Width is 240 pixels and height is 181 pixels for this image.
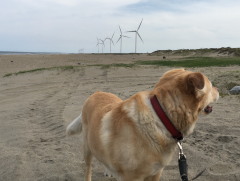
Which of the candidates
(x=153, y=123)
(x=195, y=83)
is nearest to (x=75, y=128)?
(x=153, y=123)

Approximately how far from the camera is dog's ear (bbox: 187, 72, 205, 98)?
3.30 metres

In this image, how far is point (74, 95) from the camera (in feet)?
38.0

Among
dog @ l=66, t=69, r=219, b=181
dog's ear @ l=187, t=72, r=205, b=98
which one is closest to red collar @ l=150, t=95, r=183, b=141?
dog @ l=66, t=69, r=219, b=181

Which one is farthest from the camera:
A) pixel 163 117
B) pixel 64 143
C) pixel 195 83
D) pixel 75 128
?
pixel 64 143

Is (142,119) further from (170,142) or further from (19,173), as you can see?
(19,173)

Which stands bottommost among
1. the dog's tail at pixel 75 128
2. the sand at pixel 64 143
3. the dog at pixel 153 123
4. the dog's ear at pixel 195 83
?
the sand at pixel 64 143

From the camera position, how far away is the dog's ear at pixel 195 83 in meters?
3.30

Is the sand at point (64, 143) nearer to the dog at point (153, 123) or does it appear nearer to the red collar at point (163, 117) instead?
the dog at point (153, 123)

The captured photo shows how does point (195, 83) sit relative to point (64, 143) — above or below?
above

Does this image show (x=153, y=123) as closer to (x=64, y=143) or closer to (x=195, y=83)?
(x=195, y=83)

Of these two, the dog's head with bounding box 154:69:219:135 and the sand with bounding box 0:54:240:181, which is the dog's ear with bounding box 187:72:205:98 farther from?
the sand with bounding box 0:54:240:181

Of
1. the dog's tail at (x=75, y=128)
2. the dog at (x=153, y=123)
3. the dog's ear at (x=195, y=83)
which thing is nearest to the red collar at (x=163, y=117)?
the dog at (x=153, y=123)

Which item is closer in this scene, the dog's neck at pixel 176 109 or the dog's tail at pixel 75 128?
the dog's neck at pixel 176 109

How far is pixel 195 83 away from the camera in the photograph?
130 inches
